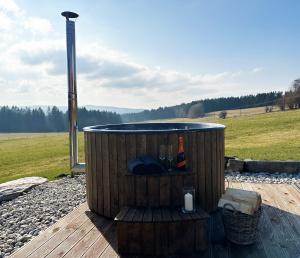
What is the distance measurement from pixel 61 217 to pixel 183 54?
281 inches

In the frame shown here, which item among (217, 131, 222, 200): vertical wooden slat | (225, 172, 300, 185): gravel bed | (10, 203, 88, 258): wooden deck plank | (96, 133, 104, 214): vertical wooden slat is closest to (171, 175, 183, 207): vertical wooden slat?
(217, 131, 222, 200): vertical wooden slat

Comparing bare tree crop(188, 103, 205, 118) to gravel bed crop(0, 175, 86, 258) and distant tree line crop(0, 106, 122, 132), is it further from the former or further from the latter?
gravel bed crop(0, 175, 86, 258)

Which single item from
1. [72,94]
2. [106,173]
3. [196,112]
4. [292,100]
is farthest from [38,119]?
[106,173]

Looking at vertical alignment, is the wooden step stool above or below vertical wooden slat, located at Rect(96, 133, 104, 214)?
below

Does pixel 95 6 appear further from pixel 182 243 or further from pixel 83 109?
pixel 83 109

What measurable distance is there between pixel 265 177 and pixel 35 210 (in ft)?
14.8

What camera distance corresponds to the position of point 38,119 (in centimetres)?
6756

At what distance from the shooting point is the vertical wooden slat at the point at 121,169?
338cm

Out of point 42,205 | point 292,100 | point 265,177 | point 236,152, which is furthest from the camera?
→ point 292,100

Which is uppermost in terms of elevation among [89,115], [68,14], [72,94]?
[68,14]

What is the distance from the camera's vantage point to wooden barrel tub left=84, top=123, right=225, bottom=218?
3221 millimetres

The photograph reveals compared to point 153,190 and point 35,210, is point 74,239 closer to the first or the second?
point 153,190

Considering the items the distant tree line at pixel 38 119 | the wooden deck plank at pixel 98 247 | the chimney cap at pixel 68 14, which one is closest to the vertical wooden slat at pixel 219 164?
the wooden deck plank at pixel 98 247

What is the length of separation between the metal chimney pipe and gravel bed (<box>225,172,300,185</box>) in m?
3.26
